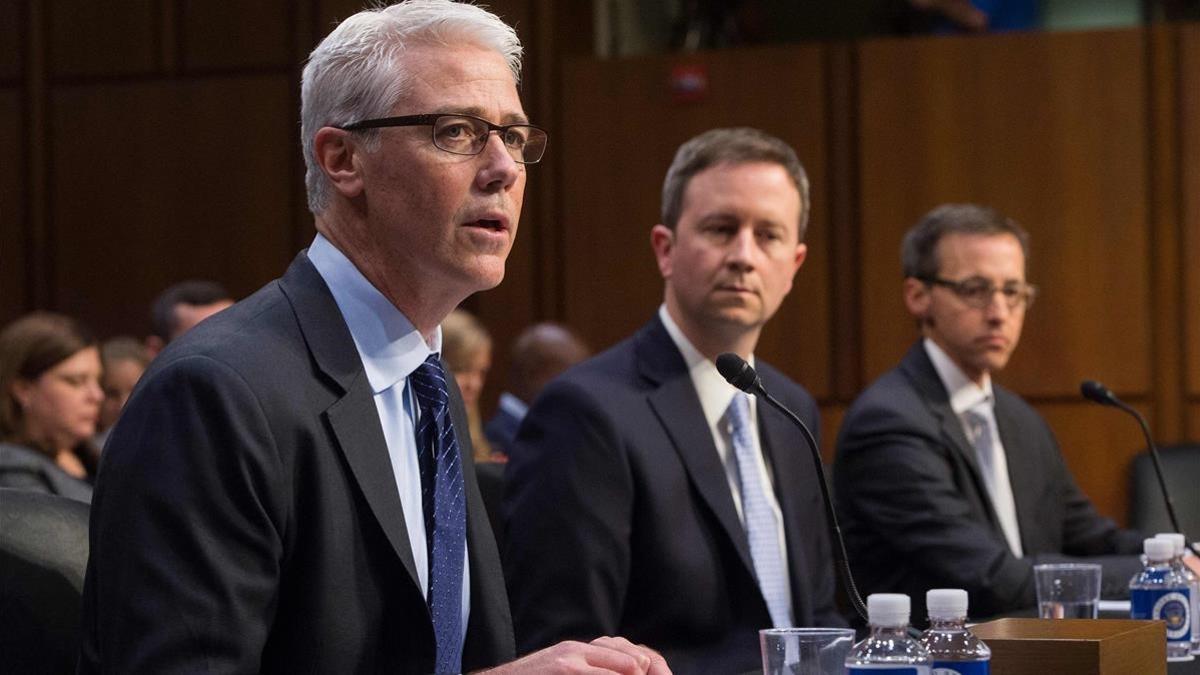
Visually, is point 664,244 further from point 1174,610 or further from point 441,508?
point 441,508

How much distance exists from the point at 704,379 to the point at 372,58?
4.03 feet

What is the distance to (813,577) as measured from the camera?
3.04 metres

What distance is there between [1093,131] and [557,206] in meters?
2.16

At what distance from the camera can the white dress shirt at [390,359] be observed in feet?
6.25

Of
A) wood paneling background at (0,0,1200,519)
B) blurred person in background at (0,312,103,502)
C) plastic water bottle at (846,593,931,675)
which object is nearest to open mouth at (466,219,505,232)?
plastic water bottle at (846,593,931,675)

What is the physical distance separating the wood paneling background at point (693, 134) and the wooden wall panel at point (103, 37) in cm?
1

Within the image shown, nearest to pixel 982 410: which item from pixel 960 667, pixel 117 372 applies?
pixel 960 667

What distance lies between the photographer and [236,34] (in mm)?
7113

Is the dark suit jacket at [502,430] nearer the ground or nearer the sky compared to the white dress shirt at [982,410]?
nearer the ground

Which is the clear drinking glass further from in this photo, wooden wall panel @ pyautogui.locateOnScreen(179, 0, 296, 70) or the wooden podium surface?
wooden wall panel @ pyautogui.locateOnScreen(179, 0, 296, 70)

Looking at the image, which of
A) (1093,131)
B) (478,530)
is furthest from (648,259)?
(478,530)

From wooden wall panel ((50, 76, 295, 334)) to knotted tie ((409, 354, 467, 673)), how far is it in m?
5.23

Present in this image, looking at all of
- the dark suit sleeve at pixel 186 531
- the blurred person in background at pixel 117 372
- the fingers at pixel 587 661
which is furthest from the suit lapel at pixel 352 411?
the blurred person in background at pixel 117 372

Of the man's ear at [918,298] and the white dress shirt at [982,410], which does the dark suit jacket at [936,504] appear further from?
the man's ear at [918,298]
